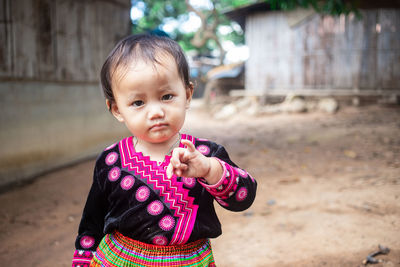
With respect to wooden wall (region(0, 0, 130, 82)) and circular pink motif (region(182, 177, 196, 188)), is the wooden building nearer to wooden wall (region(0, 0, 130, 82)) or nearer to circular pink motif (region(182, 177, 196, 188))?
wooden wall (region(0, 0, 130, 82))

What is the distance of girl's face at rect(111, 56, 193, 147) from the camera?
1218 mm

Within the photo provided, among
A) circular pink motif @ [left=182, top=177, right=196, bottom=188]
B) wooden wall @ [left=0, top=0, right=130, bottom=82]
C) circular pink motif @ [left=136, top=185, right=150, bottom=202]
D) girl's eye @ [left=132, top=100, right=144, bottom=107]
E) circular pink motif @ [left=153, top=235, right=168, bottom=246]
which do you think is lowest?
circular pink motif @ [left=153, top=235, right=168, bottom=246]

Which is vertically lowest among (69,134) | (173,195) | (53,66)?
(69,134)

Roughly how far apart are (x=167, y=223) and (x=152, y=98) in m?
0.46

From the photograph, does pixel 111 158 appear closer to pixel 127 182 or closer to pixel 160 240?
pixel 127 182

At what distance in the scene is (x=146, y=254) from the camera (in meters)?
1.29

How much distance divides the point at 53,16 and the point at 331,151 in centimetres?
495

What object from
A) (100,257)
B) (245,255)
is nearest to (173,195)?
(100,257)

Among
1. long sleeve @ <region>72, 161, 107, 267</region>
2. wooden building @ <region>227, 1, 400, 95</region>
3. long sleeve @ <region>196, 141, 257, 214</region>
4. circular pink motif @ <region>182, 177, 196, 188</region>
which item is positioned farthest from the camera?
wooden building @ <region>227, 1, 400, 95</region>

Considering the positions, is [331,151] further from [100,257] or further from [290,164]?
[100,257]

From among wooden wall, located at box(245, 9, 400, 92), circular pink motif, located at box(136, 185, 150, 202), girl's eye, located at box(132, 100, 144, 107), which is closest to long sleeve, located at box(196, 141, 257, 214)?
circular pink motif, located at box(136, 185, 150, 202)

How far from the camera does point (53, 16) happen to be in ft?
16.0

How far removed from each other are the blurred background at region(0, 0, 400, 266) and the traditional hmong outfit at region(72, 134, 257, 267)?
105cm

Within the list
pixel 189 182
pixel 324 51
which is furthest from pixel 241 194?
pixel 324 51
